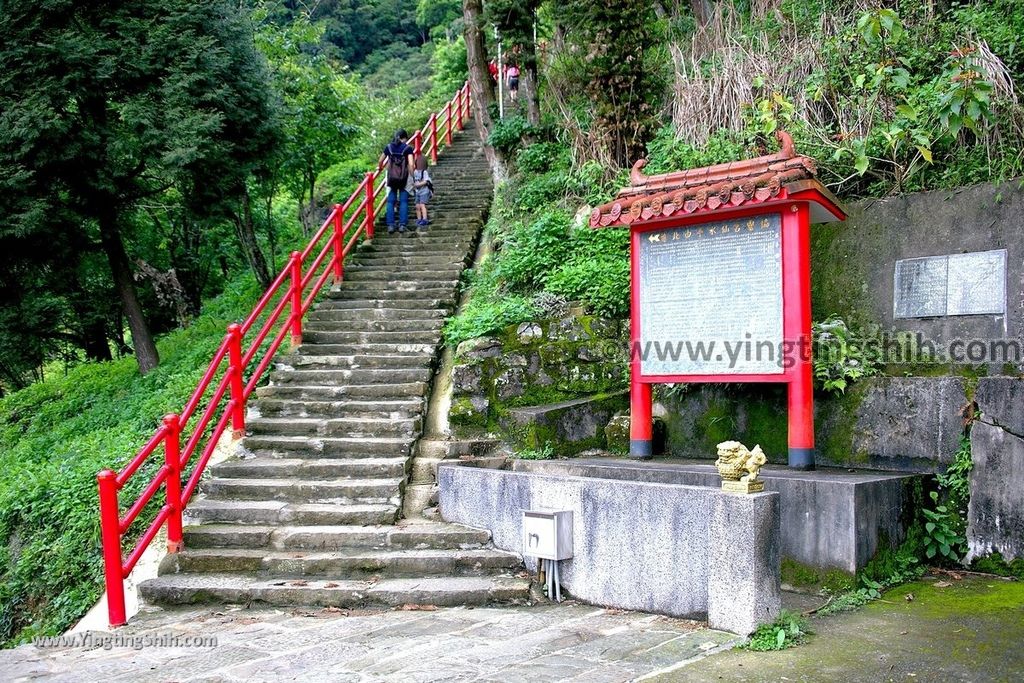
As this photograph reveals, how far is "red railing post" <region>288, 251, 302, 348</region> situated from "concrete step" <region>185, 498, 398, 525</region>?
111 inches

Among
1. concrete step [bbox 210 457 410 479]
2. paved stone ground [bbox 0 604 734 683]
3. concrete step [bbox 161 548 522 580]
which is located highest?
concrete step [bbox 210 457 410 479]

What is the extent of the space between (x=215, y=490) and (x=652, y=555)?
162 inches

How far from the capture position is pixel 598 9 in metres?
9.87

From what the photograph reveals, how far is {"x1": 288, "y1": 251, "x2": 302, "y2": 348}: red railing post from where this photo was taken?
898cm

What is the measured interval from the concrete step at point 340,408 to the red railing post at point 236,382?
0.37m

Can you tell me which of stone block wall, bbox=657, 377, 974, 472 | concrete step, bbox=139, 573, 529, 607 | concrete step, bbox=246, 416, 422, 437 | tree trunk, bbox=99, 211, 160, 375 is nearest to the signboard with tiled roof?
stone block wall, bbox=657, 377, 974, 472

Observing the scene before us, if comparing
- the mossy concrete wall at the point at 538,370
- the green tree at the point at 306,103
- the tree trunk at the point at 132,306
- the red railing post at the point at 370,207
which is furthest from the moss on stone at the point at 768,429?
the green tree at the point at 306,103

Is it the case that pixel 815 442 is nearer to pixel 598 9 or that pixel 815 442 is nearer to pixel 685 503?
pixel 685 503

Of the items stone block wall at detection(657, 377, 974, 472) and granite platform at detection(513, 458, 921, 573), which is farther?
stone block wall at detection(657, 377, 974, 472)

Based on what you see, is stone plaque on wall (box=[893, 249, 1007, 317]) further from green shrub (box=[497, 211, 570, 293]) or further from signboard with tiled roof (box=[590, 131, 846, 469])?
green shrub (box=[497, 211, 570, 293])

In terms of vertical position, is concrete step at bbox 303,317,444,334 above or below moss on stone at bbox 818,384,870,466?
above

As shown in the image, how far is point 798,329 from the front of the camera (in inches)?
225

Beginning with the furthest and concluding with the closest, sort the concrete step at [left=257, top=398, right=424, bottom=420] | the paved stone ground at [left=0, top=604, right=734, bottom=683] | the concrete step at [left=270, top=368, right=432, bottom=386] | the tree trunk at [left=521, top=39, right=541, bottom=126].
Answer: the tree trunk at [left=521, top=39, right=541, bottom=126] → the concrete step at [left=270, top=368, right=432, bottom=386] → the concrete step at [left=257, top=398, right=424, bottom=420] → the paved stone ground at [left=0, top=604, right=734, bottom=683]

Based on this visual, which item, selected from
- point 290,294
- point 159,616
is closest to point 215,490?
point 159,616
